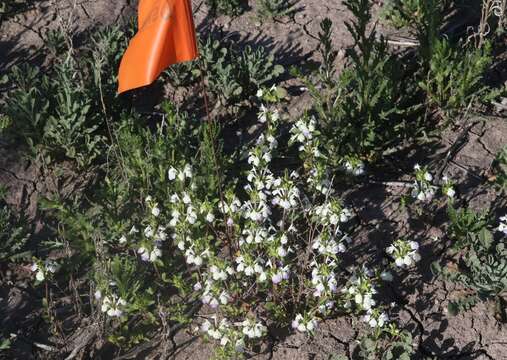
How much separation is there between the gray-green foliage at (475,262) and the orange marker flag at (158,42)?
2.34 m

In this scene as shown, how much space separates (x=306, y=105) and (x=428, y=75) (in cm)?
112

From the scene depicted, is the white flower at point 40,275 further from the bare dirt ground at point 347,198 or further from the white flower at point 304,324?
the white flower at point 304,324

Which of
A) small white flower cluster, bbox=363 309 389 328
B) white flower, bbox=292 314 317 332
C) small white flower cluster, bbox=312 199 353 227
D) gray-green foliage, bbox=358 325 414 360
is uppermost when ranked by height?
small white flower cluster, bbox=312 199 353 227

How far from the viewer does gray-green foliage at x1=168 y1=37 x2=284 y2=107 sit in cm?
599

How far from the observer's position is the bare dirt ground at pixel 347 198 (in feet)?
14.9

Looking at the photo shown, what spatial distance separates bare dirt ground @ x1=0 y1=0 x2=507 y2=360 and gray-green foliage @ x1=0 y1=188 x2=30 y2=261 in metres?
0.23

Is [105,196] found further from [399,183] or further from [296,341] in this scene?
[399,183]

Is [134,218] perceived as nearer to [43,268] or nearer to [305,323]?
[43,268]

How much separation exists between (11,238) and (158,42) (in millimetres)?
2187

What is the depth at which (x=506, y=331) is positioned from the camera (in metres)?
4.55

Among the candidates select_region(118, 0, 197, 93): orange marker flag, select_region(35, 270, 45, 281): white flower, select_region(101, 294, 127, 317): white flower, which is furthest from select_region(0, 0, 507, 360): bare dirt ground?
select_region(118, 0, 197, 93): orange marker flag

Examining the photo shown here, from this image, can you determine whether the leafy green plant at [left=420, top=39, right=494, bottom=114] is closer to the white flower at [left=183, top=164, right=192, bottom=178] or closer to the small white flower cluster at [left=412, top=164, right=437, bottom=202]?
the small white flower cluster at [left=412, top=164, right=437, bottom=202]

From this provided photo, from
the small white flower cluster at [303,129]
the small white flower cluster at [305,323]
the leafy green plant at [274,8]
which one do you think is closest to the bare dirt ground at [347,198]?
the leafy green plant at [274,8]

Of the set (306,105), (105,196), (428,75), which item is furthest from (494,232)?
(105,196)
